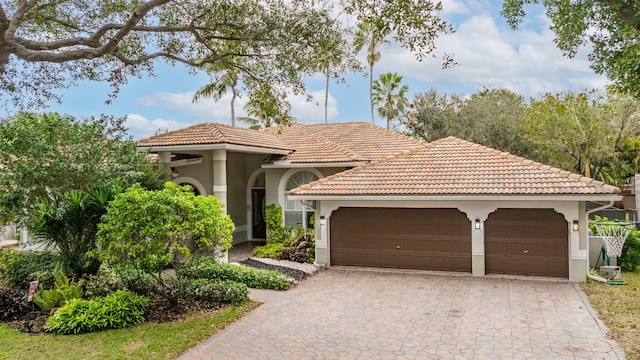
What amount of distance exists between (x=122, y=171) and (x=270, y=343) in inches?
294

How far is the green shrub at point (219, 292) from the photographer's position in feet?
36.0

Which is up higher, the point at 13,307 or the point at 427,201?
the point at 427,201

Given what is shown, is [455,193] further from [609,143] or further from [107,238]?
[609,143]

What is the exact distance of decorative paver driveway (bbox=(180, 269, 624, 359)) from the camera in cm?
786

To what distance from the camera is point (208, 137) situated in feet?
53.0

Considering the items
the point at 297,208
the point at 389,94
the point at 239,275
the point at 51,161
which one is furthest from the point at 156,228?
the point at 389,94

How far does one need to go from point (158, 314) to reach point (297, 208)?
9035 millimetres

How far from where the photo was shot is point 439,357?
7562mm

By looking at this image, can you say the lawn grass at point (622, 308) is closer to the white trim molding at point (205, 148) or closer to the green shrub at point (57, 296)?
the green shrub at point (57, 296)

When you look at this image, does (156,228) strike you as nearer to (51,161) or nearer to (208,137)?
(51,161)

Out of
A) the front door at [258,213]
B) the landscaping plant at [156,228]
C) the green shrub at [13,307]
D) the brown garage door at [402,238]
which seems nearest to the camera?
the landscaping plant at [156,228]

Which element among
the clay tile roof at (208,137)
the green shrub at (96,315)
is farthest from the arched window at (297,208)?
the green shrub at (96,315)

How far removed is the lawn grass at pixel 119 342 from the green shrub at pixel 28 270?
2620 mm

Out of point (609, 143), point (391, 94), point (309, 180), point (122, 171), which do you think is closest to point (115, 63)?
point (122, 171)
